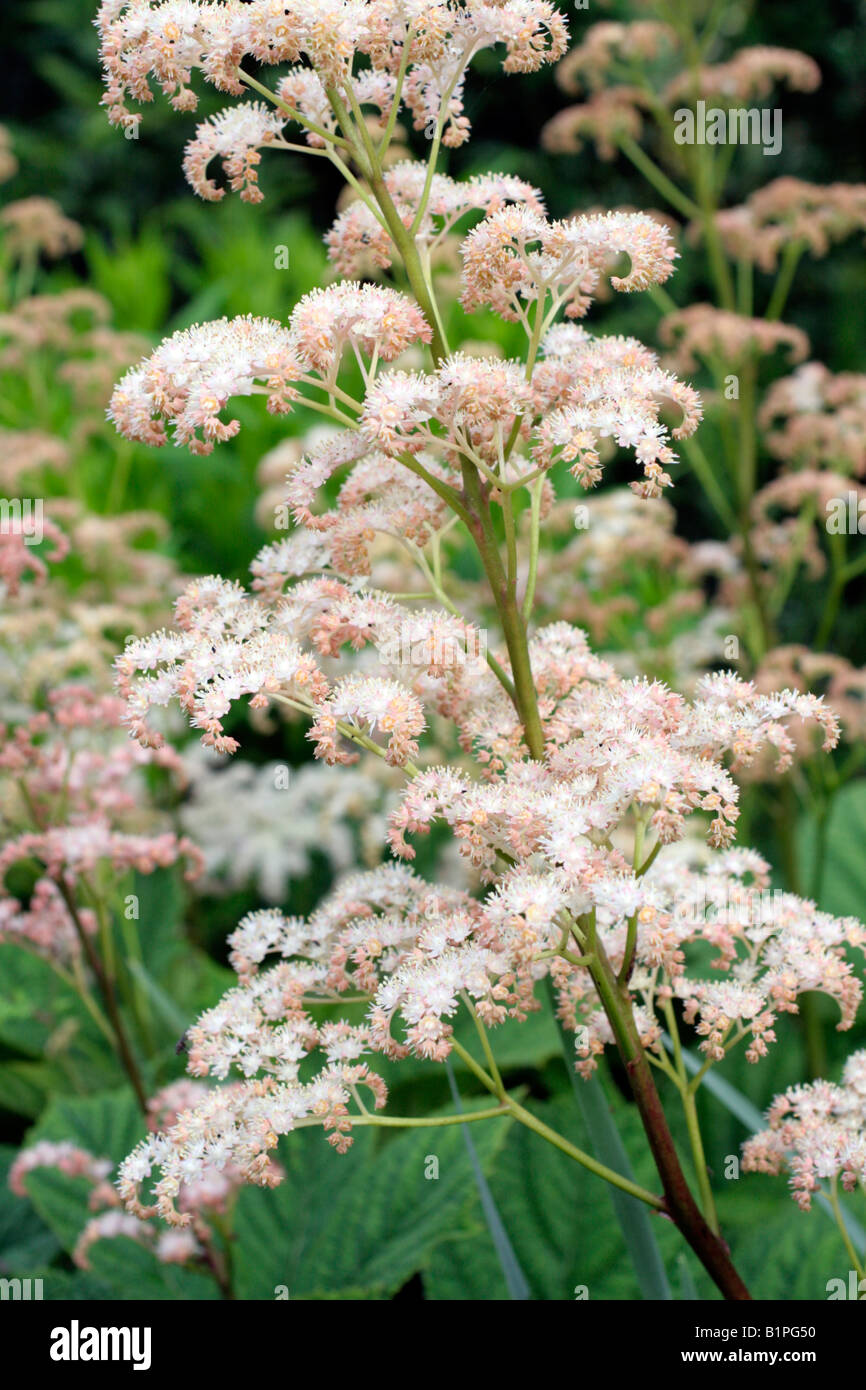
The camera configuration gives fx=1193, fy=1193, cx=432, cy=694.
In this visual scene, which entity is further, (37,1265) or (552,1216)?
(37,1265)

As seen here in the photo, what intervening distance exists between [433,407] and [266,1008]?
1.73ft

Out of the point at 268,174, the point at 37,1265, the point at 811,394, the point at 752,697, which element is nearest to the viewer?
the point at 752,697

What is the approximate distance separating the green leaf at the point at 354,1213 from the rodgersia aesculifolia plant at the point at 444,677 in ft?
1.69

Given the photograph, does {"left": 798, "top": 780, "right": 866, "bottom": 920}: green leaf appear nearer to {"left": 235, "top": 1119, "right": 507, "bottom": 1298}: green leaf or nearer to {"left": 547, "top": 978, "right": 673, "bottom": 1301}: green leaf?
{"left": 235, "top": 1119, "right": 507, "bottom": 1298}: green leaf

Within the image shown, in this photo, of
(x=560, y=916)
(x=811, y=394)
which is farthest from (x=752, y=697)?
(x=811, y=394)

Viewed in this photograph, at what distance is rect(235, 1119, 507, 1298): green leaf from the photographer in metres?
1.48

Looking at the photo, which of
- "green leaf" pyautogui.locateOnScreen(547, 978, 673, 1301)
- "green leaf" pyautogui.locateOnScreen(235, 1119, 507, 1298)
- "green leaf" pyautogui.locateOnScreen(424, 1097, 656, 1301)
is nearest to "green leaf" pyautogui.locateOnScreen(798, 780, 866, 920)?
"green leaf" pyautogui.locateOnScreen(424, 1097, 656, 1301)

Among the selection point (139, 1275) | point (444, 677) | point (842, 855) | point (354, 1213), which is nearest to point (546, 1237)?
point (354, 1213)

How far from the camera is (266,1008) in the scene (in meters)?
1.04

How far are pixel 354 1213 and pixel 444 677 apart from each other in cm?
95

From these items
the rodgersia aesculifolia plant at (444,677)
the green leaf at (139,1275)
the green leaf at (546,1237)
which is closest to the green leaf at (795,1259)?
the green leaf at (546,1237)

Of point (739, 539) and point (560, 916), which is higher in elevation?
point (739, 539)

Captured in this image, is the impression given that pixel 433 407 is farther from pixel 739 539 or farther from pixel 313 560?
pixel 739 539

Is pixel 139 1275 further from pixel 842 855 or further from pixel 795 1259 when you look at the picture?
pixel 842 855
